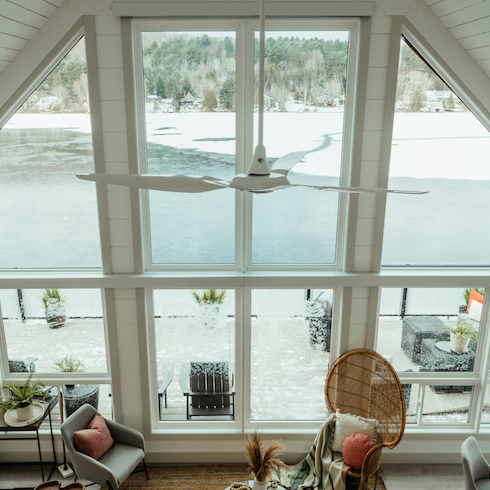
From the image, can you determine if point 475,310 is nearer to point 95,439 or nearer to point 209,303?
point 209,303

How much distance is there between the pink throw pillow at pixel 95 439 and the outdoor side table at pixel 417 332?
9.44 ft

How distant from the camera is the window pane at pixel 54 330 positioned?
4.03m

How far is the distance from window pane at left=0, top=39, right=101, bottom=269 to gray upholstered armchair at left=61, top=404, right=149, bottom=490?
1.38 meters

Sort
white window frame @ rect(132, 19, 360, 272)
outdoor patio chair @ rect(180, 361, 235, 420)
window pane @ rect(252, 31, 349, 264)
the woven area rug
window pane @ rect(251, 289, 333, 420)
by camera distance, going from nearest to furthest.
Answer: white window frame @ rect(132, 19, 360, 272), window pane @ rect(252, 31, 349, 264), the woven area rug, window pane @ rect(251, 289, 333, 420), outdoor patio chair @ rect(180, 361, 235, 420)

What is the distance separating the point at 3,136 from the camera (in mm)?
3740

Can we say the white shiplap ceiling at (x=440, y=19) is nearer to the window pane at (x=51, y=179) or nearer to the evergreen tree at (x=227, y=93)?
the window pane at (x=51, y=179)

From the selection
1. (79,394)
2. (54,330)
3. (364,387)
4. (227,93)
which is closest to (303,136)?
(227,93)

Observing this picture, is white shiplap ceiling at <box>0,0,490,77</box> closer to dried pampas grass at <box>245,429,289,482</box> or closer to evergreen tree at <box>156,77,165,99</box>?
evergreen tree at <box>156,77,165,99</box>

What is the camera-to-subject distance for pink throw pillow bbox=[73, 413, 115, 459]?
144 inches

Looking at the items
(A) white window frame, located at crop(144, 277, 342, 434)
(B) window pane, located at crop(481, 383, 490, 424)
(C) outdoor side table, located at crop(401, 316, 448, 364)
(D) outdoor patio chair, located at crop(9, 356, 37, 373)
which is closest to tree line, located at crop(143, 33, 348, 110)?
(A) white window frame, located at crop(144, 277, 342, 434)

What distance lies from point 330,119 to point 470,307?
223 centimetres

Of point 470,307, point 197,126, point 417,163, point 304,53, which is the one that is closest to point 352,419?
point 470,307

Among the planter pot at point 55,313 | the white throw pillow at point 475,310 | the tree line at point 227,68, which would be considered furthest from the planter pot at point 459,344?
the planter pot at point 55,313

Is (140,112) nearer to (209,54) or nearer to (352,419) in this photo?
(209,54)
